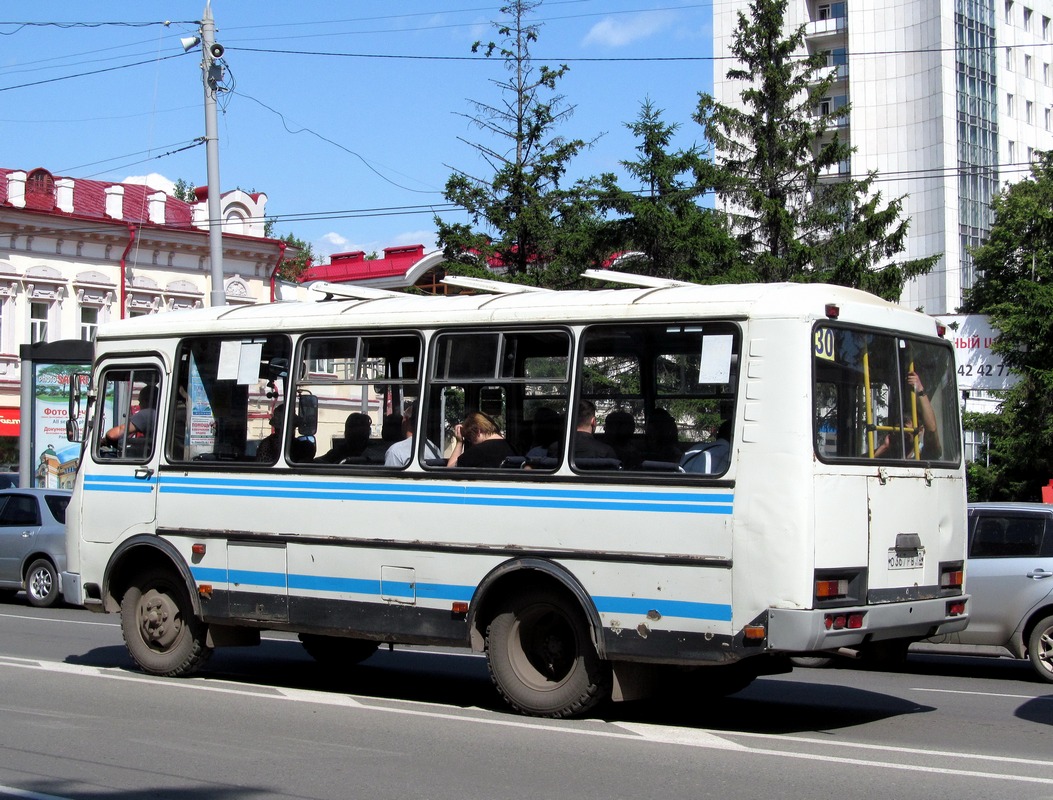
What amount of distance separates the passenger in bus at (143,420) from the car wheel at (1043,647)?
25.8ft

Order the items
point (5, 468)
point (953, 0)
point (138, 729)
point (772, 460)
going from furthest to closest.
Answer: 1. point (953, 0)
2. point (5, 468)
3. point (138, 729)
4. point (772, 460)

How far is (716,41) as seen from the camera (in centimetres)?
8212

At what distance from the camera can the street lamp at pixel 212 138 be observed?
22.5 meters

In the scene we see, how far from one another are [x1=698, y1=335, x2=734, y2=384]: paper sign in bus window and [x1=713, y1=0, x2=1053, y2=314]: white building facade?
6518 cm

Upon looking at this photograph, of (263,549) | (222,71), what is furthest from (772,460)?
(222,71)

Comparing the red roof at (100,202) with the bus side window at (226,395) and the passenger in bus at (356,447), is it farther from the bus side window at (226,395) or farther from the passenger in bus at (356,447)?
the passenger in bus at (356,447)

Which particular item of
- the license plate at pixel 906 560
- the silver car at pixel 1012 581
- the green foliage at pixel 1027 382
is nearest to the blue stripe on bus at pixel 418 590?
the license plate at pixel 906 560

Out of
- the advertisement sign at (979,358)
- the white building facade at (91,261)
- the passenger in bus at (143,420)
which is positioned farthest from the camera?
the white building facade at (91,261)

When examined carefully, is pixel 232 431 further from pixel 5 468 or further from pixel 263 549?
pixel 5 468

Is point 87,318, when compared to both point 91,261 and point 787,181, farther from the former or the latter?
point 787,181

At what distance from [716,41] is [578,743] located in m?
78.0

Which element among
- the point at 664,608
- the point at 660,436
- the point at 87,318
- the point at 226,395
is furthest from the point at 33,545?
the point at 87,318

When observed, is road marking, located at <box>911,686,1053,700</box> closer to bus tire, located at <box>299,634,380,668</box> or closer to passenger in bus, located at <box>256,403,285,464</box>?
bus tire, located at <box>299,634,380,668</box>

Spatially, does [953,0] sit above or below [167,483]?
above
